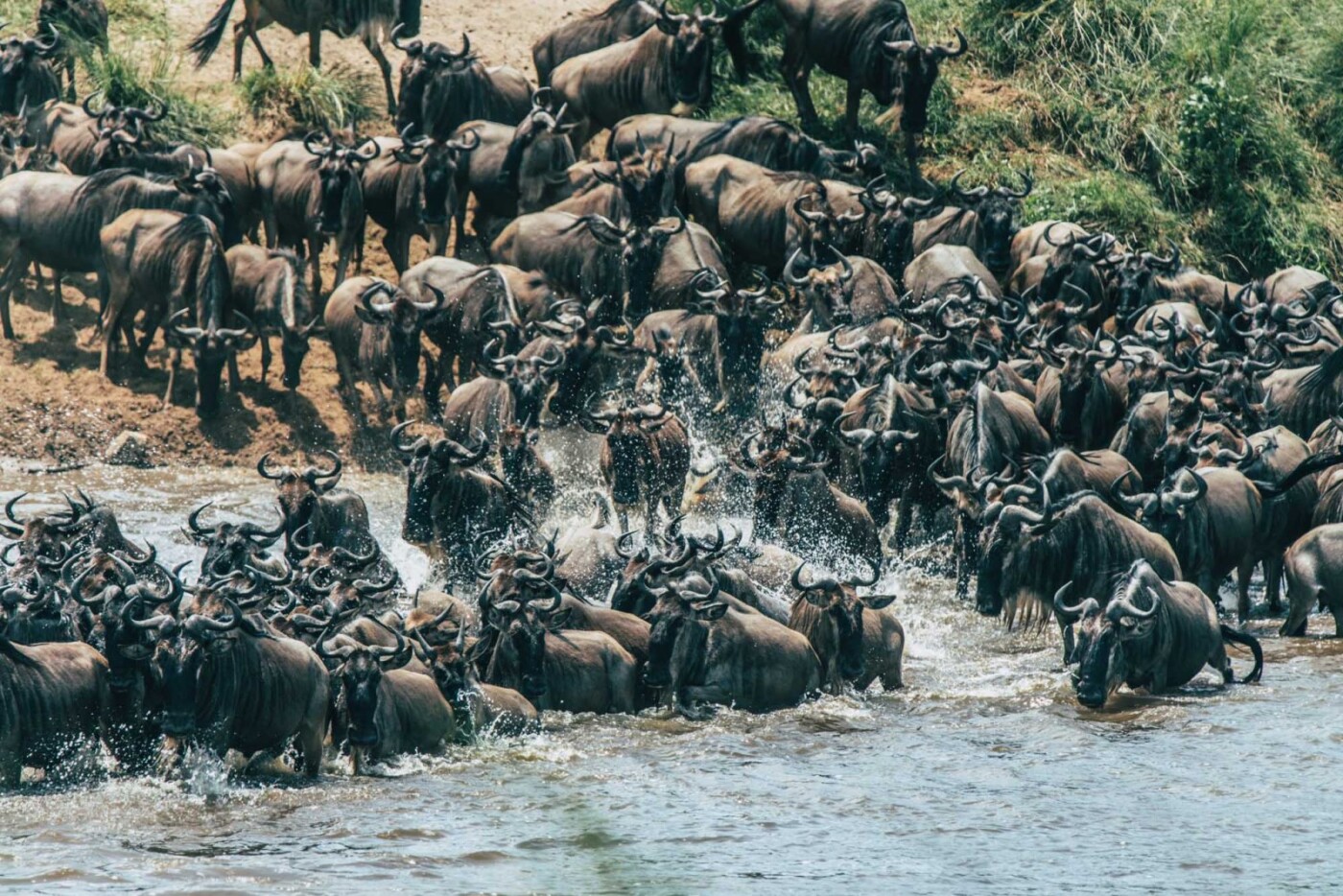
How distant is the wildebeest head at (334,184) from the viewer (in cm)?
1855

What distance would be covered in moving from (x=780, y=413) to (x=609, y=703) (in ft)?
18.4

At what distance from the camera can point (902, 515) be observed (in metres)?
15.6

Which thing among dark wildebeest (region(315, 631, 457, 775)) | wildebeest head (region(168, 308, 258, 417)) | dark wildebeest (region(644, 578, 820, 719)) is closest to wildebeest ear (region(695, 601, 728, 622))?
dark wildebeest (region(644, 578, 820, 719))

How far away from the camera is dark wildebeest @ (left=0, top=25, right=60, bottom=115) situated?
20.1 meters

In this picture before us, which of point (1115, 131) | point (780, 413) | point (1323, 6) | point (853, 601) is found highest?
point (1323, 6)

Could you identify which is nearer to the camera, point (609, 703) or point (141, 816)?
point (141, 816)

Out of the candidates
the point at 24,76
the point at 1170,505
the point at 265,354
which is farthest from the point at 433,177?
the point at 1170,505

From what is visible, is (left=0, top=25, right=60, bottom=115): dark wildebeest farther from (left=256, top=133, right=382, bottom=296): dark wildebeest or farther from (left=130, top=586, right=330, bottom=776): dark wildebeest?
(left=130, top=586, right=330, bottom=776): dark wildebeest

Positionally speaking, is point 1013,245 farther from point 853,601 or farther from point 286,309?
point 853,601

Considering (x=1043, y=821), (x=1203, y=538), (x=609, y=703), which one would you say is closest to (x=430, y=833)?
(x=609, y=703)

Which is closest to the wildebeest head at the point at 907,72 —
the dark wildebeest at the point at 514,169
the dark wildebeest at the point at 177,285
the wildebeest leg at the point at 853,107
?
the wildebeest leg at the point at 853,107

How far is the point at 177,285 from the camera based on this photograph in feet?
56.9

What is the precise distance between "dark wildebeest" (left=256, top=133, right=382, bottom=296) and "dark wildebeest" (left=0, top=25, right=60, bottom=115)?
2.40 meters

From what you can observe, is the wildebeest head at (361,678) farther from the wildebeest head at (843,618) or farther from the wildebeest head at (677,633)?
the wildebeest head at (843,618)
